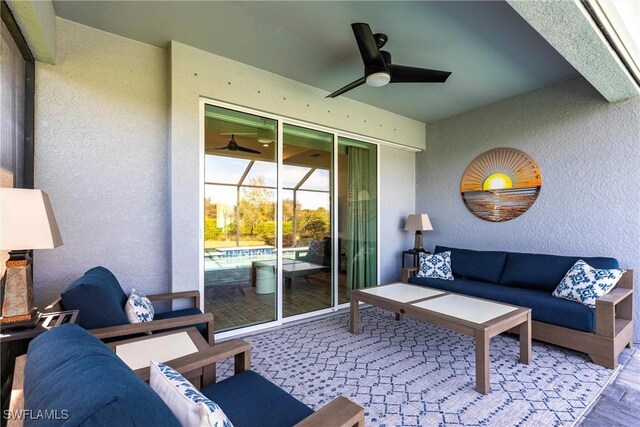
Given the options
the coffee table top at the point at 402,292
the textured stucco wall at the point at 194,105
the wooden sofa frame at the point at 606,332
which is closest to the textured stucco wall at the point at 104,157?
the textured stucco wall at the point at 194,105

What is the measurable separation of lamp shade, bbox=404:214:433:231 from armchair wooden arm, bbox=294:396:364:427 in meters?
3.66

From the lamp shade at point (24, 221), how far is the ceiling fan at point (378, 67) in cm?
222

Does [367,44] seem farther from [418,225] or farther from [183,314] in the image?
[418,225]

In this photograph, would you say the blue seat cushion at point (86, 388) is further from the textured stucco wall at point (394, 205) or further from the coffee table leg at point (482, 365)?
the textured stucco wall at point (394, 205)

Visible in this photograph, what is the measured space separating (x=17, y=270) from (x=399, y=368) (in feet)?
8.70

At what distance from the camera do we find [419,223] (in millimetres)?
4531

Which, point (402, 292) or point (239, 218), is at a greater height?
point (239, 218)

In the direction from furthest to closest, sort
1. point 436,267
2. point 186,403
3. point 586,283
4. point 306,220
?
point 436,267 < point 306,220 < point 586,283 < point 186,403

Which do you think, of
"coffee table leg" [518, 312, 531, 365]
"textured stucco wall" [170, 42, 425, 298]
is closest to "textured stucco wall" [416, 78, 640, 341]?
"coffee table leg" [518, 312, 531, 365]

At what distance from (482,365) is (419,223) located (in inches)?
101

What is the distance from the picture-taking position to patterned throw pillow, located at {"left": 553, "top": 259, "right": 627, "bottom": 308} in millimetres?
2691

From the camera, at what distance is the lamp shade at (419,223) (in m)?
4.51

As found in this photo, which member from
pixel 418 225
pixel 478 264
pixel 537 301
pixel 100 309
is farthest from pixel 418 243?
pixel 100 309

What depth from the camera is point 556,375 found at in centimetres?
238
